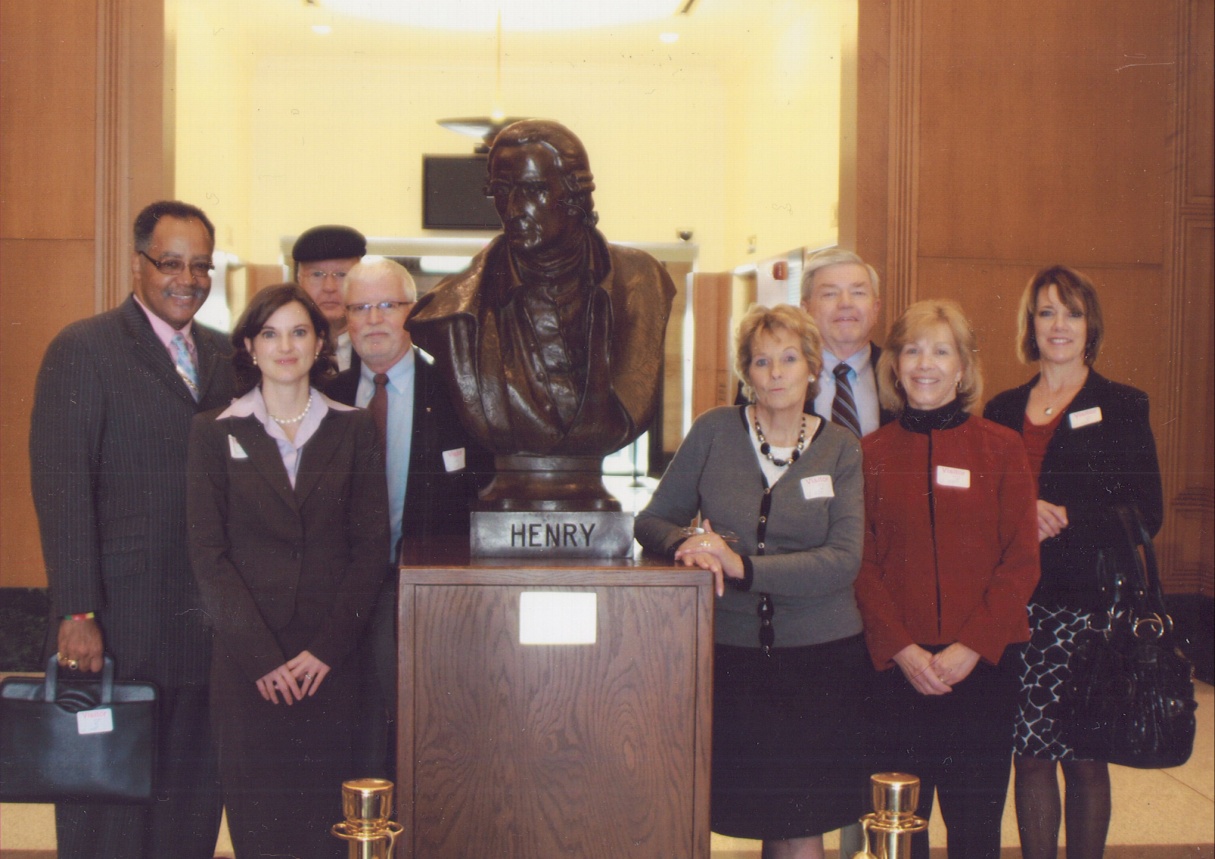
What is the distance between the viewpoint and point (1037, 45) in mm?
4199

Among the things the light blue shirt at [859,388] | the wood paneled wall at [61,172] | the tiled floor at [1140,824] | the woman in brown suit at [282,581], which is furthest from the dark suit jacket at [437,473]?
the wood paneled wall at [61,172]

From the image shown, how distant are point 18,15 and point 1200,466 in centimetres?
494

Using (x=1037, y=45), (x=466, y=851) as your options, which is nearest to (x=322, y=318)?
(x=466, y=851)

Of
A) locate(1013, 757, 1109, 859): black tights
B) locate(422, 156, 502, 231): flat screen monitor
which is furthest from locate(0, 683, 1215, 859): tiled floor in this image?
locate(422, 156, 502, 231): flat screen monitor

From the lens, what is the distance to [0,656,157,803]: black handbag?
7.81 feet

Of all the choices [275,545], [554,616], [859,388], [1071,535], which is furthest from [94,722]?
[1071,535]

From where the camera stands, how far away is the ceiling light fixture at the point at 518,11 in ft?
22.8

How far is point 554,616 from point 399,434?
0.83 metres

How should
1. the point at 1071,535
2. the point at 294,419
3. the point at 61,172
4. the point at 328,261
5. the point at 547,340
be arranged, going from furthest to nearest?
1. the point at 61,172
2. the point at 328,261
3. the point at 1071,535
4. the point at 294,419
5. the point at 547,340

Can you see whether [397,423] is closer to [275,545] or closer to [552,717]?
[275,545]

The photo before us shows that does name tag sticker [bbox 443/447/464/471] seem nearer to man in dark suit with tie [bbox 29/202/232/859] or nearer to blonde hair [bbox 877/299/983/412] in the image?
man in dark suit with tie [bbox 29/202/232/859]

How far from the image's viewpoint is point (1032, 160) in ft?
13.9

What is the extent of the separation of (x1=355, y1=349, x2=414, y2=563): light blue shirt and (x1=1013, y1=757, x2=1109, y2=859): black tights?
1574 mm

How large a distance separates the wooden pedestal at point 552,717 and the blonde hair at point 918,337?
0.86 meters
